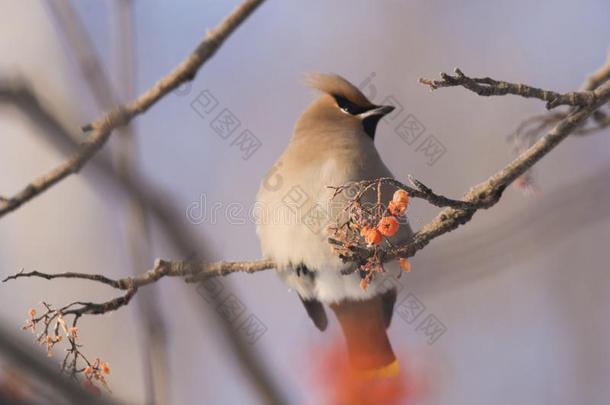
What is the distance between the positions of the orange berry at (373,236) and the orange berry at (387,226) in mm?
11

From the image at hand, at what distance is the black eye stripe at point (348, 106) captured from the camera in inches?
123

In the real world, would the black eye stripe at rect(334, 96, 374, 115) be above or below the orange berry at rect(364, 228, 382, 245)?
above

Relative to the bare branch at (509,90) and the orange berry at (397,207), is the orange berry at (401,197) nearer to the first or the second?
the orange berry at (397,207)

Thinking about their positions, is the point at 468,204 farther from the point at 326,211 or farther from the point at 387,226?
the point at 326,211

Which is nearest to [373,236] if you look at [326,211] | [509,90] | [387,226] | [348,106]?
[387,226]

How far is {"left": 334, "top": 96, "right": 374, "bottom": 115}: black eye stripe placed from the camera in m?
3.13

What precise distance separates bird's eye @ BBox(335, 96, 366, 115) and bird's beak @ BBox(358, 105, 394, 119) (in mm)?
33

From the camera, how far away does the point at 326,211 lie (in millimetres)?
2568

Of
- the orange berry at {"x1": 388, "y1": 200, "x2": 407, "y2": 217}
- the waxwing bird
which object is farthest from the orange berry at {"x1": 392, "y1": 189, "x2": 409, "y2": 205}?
the waxwing bird

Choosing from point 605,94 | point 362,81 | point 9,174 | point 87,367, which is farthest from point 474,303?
point 87,367

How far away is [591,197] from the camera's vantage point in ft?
8.78

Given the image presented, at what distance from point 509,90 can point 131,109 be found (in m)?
0.71

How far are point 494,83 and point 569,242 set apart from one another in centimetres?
333

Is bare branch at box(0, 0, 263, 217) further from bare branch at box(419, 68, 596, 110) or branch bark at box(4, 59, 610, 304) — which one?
bare branch at box(419, 68, 596, 110)
